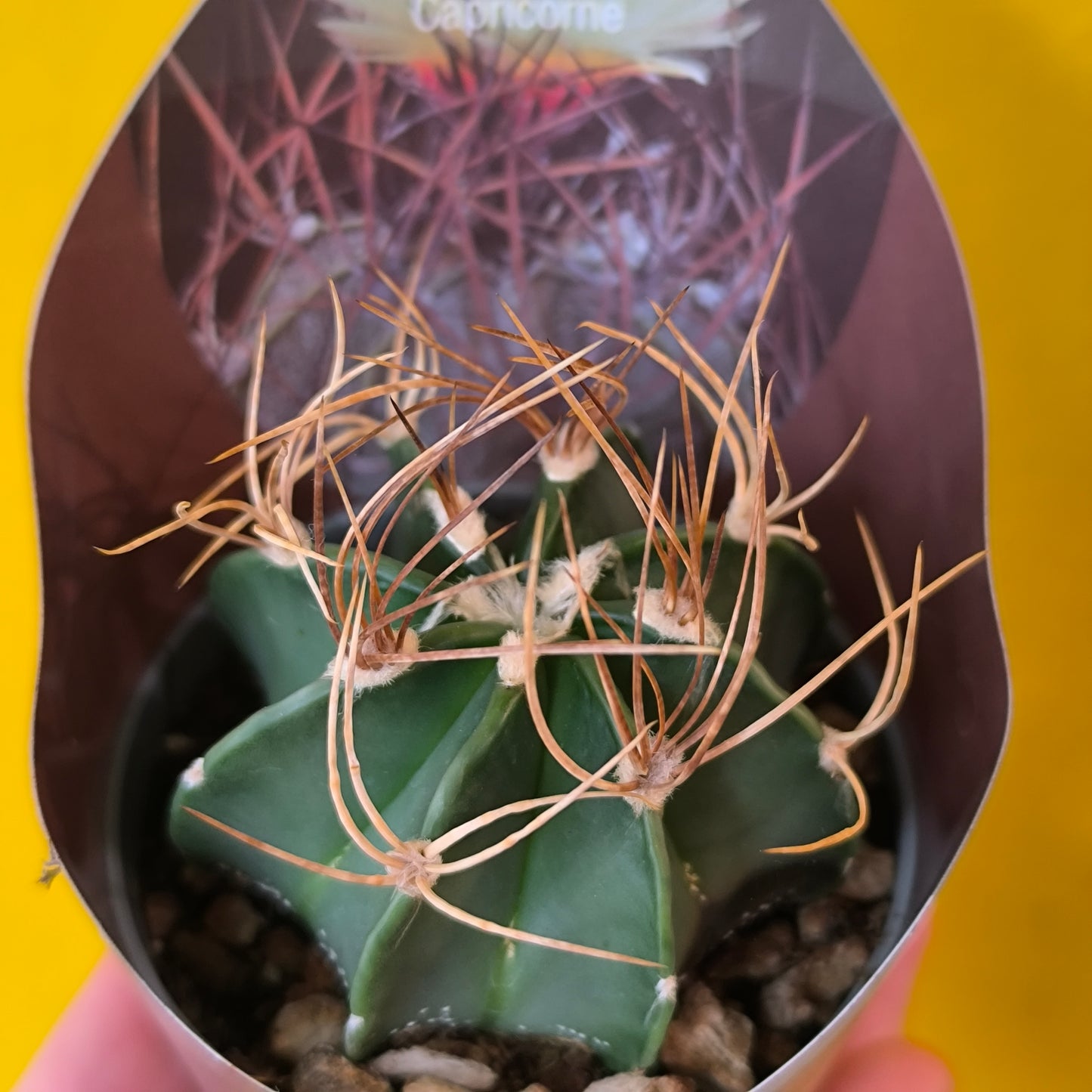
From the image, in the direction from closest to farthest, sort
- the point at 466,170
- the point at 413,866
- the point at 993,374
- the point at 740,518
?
the point at 413,866
the point at 740,518
the point at 466,170
the point at 993,374

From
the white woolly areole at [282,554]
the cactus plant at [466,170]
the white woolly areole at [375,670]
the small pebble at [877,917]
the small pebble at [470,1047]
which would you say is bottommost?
the small pebble at [877,917]

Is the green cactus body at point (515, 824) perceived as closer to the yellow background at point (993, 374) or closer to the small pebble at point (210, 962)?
the small pebble at point (210, 962)

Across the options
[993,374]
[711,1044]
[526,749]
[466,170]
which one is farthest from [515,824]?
[993,374]

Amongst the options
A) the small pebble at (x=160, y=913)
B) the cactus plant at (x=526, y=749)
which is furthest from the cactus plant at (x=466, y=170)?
the small pebble at (x=160, y=913)

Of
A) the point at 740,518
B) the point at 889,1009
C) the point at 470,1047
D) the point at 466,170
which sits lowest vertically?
the point at 889,1009

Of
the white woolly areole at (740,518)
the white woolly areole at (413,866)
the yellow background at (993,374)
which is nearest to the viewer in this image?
the white woolly areole at (413,866)

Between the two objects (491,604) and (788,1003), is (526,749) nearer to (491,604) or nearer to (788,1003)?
(491,604)
